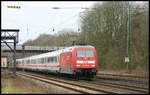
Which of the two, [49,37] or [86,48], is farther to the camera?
[49,37]

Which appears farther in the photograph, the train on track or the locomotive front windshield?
the locomotive front windshield

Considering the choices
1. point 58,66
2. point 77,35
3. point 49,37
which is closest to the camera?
point 58,66

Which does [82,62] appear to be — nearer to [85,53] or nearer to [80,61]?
[80,61]

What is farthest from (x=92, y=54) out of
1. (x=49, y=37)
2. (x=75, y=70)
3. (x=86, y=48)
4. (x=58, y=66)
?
(x=49, y=37)

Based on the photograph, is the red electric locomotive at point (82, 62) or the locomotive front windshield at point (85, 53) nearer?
the red electric locomotive at point (82, 62)

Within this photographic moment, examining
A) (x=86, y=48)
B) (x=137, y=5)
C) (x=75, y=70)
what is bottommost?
(x=75, y=70)

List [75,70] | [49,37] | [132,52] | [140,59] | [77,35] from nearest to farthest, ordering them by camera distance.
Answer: [75,70] → [140,59] → [132,52] → [77,35] → [49,37]

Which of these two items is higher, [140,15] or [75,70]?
[140,15]

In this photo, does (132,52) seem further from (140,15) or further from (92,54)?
(92,54)

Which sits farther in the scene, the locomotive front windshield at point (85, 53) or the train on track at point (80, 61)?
the locomotive front windshield at point (85, 53)

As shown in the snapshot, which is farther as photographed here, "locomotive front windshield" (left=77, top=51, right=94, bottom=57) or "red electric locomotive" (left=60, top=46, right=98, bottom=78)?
"locomotive front windshield" (left=77, top=51, right=94, bottom=57)

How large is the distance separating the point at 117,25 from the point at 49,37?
1097 inches

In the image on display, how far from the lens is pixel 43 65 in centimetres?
3684

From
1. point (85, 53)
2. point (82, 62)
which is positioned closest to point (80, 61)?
point (82, 62)
